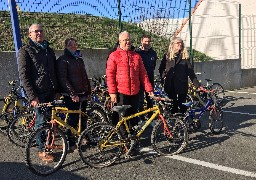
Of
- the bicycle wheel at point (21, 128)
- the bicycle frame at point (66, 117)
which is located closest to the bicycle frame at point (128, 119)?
the bicycle frame at point (66, 117)

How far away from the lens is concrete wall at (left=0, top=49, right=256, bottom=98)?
7.45 metres

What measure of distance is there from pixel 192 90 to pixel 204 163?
3777 millimetres

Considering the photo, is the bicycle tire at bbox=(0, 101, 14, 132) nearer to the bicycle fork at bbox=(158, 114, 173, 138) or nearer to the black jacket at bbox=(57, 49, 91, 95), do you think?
the black jacket at bbox=(57, 49, 91, 95)

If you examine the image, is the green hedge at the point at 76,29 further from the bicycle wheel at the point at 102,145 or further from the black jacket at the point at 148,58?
the bicycle wheel at the point at 102,145

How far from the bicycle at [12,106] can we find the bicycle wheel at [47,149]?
152 cm

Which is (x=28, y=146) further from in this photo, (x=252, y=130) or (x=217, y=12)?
(x=217, y=12)

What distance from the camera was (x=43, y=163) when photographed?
4543 mm

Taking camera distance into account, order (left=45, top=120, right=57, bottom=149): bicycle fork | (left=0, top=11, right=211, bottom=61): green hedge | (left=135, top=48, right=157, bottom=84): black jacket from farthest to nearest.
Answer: (left=0, top=11, right=211, bottom=61): green hedge → (left=135, top=48, right=157, bottom=84): black jacket → (left=45, top=120, right=57, bottom=149): bicycle fork

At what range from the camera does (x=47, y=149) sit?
179 inches

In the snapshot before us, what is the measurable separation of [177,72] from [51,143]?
2772 mm

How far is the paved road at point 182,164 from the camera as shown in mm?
4207

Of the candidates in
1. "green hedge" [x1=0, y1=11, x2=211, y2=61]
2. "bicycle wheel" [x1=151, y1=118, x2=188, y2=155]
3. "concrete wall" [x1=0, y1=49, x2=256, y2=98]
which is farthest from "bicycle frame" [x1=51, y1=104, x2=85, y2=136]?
"green hedge" [x1=0, y1=11, x2=211, y2=61]

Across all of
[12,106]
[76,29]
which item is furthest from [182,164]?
[76,29]

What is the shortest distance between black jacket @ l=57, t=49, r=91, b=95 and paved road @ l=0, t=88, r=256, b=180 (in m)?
1.08
